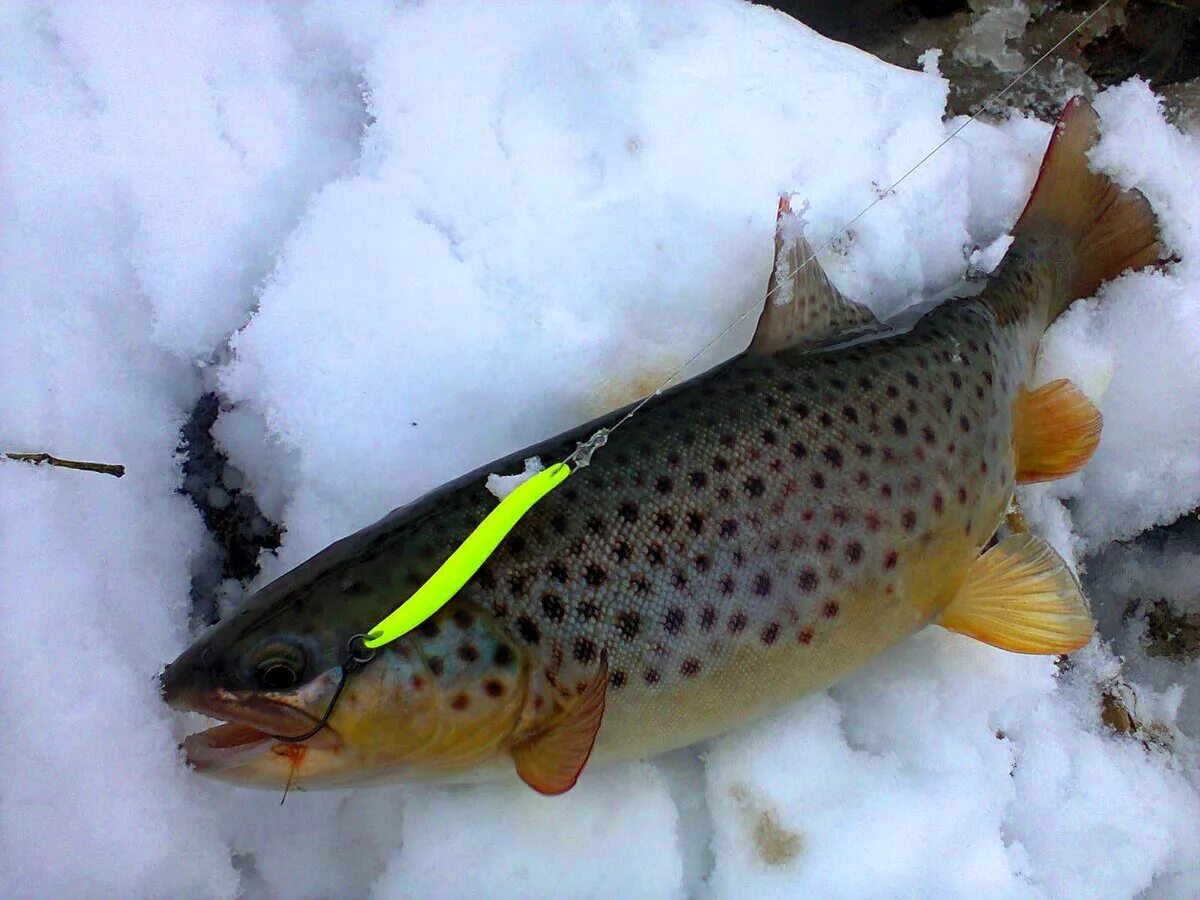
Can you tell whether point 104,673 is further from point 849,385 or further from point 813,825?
point 849,385

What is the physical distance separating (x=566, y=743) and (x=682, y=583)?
0.42m

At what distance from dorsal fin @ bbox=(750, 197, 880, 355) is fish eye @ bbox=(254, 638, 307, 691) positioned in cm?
134

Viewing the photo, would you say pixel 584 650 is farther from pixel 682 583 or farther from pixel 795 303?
pixel 795 303

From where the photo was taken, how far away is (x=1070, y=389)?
2486 millimetres

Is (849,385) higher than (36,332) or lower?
higher

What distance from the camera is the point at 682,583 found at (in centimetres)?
184

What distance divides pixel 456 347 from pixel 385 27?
1.06 metres

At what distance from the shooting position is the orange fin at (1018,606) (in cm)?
220

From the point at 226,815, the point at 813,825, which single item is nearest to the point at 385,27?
the point at 226,815

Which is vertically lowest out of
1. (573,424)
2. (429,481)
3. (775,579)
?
(429,481)

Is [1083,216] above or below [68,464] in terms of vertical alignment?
above

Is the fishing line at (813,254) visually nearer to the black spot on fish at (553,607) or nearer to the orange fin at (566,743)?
→ the black spot on fish at (553,607)

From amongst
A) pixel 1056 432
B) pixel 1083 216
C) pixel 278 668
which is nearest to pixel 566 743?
pixel 278 668

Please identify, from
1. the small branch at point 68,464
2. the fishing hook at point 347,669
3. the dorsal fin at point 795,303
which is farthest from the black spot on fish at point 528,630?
the small branch at point 68,464
